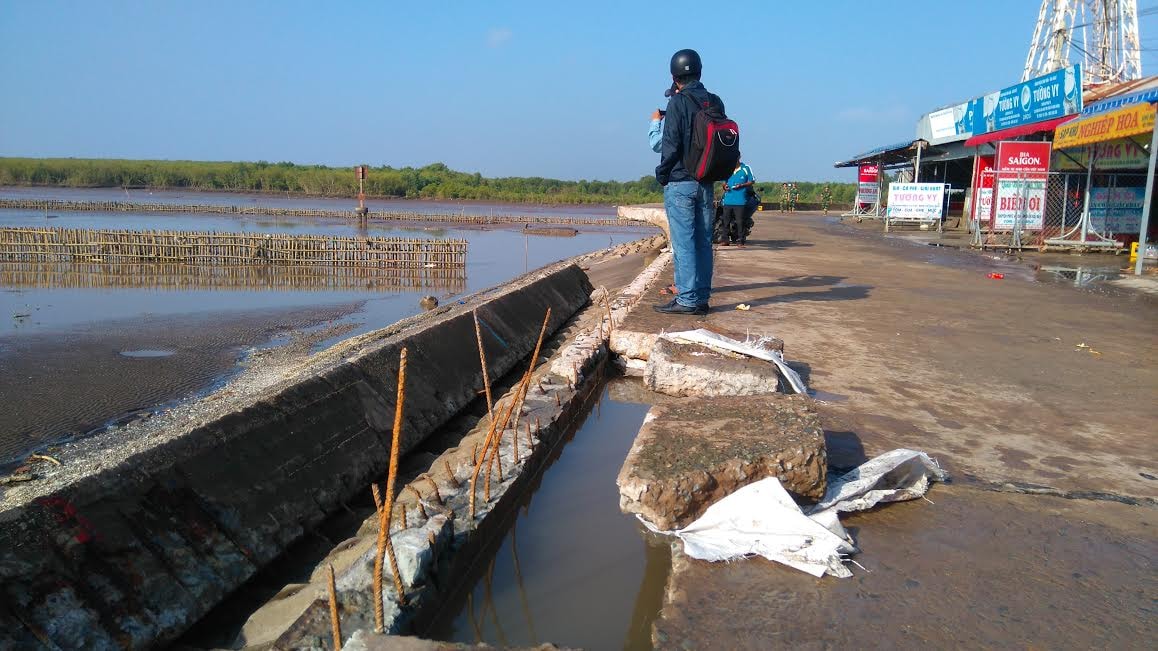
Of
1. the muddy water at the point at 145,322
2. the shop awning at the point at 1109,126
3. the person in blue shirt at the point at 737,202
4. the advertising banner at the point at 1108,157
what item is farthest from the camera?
the advertising banner at the point at 1108,157

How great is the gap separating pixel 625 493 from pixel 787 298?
487 cm

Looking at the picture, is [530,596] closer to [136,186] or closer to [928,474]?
[928,474]

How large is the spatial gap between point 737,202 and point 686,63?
300 inches

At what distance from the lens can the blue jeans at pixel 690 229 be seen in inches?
206

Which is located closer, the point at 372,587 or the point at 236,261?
the point at 372,587

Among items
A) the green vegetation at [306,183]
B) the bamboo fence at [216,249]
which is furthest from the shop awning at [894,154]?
the green vegetation at [306,183]

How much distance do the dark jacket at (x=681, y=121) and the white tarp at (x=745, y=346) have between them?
4.38 feet

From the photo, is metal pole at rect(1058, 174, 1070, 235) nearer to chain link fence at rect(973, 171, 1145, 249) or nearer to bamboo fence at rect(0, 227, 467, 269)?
chain link fence at rect(973, 171, 1145, 249)

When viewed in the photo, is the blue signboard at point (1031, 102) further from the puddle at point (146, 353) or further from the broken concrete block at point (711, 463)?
the puddle at point (146, 353)

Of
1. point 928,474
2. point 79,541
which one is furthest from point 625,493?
point 79,541

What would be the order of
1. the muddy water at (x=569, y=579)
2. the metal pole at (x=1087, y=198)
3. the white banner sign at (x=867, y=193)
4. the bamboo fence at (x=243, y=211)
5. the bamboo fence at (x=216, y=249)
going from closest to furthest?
the muddy water at (x=569, y=579) < the metal pole at (x=1087, y=198) < the bamboo fence at (x=216, y=249) < the white banner sign at (x=867, y=193) < the bamboo fence at (x=243, y=211)

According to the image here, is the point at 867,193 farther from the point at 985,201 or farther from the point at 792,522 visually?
the point at 792,522

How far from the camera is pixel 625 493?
2.55 m

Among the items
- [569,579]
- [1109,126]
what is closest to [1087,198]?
[1109,126]
